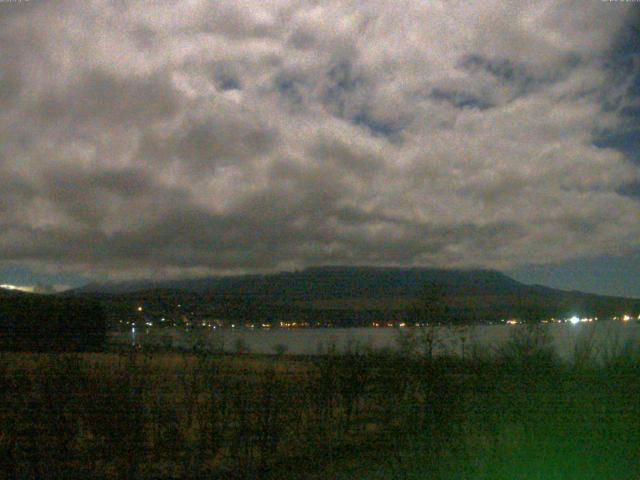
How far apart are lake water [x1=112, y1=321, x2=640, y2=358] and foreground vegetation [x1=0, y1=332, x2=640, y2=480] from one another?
0.83ft

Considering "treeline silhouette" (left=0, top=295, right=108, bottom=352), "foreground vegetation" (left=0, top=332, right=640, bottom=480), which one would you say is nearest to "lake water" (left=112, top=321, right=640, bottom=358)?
"foreground vegetation" (left=0, top=332, right=640, bottom=480)

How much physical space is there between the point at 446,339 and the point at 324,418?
3188 millimetres

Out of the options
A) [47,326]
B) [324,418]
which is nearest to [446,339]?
[324,418]

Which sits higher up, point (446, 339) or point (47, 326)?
point (47, 326)

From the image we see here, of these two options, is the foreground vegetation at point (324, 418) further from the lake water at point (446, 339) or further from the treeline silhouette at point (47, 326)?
the treeline silhouette at point (47, 326)

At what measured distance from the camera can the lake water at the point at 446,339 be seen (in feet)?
33.7

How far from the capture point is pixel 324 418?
9.49 meters

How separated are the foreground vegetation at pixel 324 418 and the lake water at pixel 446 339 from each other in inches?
9.9

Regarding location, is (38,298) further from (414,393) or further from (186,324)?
(414,393)

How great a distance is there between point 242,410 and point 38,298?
28.0 ft

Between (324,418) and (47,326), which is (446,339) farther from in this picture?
(47,326)

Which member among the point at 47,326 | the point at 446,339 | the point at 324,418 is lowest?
the point at 324,418

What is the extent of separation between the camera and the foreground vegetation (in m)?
7.87

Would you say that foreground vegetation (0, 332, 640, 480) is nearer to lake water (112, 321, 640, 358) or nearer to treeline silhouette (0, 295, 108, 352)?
lake water (112, 321, 640, 358)
